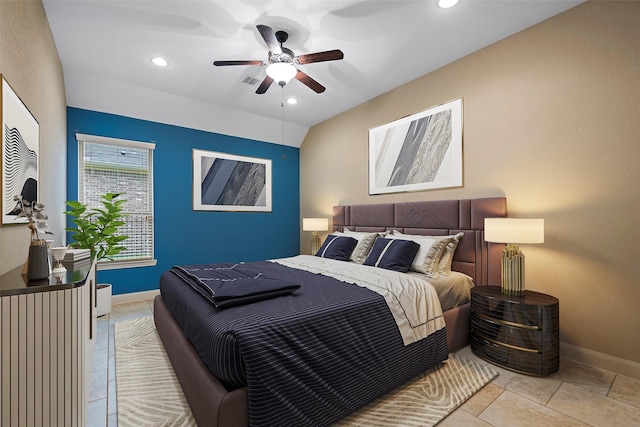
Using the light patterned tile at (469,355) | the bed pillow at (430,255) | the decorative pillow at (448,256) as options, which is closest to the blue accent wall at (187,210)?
Answer: the bed pillow at (430,255)

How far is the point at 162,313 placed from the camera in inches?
97.5

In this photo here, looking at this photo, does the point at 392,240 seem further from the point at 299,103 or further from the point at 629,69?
the point at 299,103

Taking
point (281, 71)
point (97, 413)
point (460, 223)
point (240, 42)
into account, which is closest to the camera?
point (97, 413)

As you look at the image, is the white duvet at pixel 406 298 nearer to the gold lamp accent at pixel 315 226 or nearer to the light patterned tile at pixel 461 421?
the light patterned tile at pixel 461 421

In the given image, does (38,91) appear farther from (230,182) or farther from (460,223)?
(460,223)

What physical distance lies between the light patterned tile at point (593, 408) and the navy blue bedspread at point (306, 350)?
0.77 m

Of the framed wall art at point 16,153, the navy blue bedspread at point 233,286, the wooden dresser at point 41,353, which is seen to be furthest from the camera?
the navy blue bedspread at point 233,286

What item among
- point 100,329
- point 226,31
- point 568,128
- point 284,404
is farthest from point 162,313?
point 568,128

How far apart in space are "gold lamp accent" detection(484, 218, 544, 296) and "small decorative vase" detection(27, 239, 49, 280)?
9.89 feet

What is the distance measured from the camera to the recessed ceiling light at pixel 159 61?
304cm

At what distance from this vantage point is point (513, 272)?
2.36 meters

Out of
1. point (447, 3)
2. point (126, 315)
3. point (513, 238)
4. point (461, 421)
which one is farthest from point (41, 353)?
point (447, 3)

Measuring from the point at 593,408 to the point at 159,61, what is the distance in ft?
15.2

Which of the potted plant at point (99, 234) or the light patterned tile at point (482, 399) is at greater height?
the potted plant at point (99, 234)
